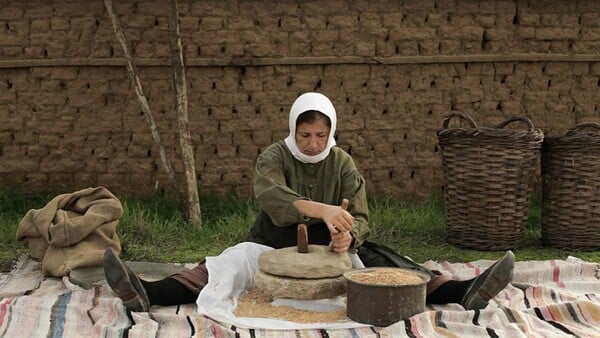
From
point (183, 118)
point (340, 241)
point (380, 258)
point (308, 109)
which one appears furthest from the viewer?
point (183, 118)

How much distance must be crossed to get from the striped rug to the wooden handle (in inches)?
16.3

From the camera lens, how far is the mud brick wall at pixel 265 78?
730cm

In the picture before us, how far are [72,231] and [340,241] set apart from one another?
74.0 inches

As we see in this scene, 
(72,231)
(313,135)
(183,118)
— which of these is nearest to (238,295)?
(313,135)

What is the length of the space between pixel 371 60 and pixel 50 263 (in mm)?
3487

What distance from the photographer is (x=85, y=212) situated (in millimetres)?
5242

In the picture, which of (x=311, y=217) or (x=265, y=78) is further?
(x=265, y=78)

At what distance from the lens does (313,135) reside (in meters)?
4.30

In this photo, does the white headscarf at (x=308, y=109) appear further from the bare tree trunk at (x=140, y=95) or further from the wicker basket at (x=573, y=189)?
→ the bare tree trunk at (x=140, y=95)

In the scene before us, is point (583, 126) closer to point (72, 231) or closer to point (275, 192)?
point (275, 192)

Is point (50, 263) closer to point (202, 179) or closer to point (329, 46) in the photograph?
point (202, 179)

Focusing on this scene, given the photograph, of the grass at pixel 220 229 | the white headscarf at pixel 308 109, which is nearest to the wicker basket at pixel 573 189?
the grass at pixel 220 229

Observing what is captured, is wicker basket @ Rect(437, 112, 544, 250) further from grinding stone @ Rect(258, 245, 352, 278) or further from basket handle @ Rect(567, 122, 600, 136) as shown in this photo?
grinding stone @ Rect(258, 245, 352, 278)

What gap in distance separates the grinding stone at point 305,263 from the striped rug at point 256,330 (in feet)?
0.92
